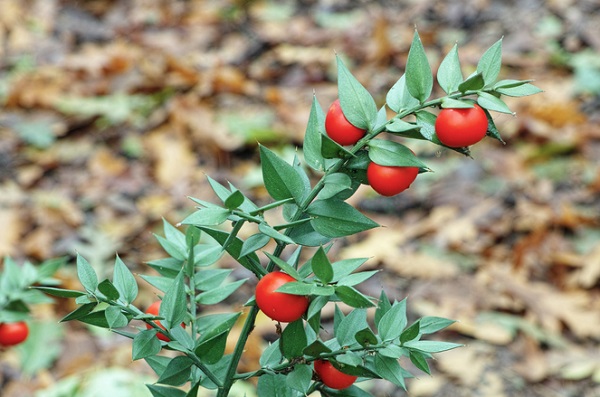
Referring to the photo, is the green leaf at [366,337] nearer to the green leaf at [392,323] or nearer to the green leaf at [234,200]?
the green leaf at [392,323]

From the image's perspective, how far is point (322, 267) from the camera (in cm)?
68

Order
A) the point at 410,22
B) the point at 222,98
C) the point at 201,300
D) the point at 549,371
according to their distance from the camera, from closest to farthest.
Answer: the point at 201,300 < the point at 549,371 < the point at 222,98 < the point at 410,22

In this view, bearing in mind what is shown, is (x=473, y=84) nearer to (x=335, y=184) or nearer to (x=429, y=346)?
(x=335, y=184)

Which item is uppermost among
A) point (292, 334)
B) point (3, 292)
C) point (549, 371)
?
point (292, 334)

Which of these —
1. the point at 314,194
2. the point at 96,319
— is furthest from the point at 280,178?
the point at 96,319

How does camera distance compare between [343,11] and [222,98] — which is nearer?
[222,98]

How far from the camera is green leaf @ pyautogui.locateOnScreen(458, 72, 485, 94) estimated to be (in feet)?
2.22

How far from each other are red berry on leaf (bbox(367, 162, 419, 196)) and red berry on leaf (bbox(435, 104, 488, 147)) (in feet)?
0.16

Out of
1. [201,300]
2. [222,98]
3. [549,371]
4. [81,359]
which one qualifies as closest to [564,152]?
[549,371]

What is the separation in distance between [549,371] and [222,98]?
7.00 ft

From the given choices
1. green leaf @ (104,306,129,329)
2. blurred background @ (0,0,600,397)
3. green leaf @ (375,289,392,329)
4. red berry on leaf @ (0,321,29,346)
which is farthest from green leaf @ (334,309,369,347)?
blurred background @ (0,0,600,397)

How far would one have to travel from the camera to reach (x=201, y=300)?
88cm

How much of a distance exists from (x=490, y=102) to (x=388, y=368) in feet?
0.91

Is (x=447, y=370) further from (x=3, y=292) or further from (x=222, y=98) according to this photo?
(x=222, y=98)
